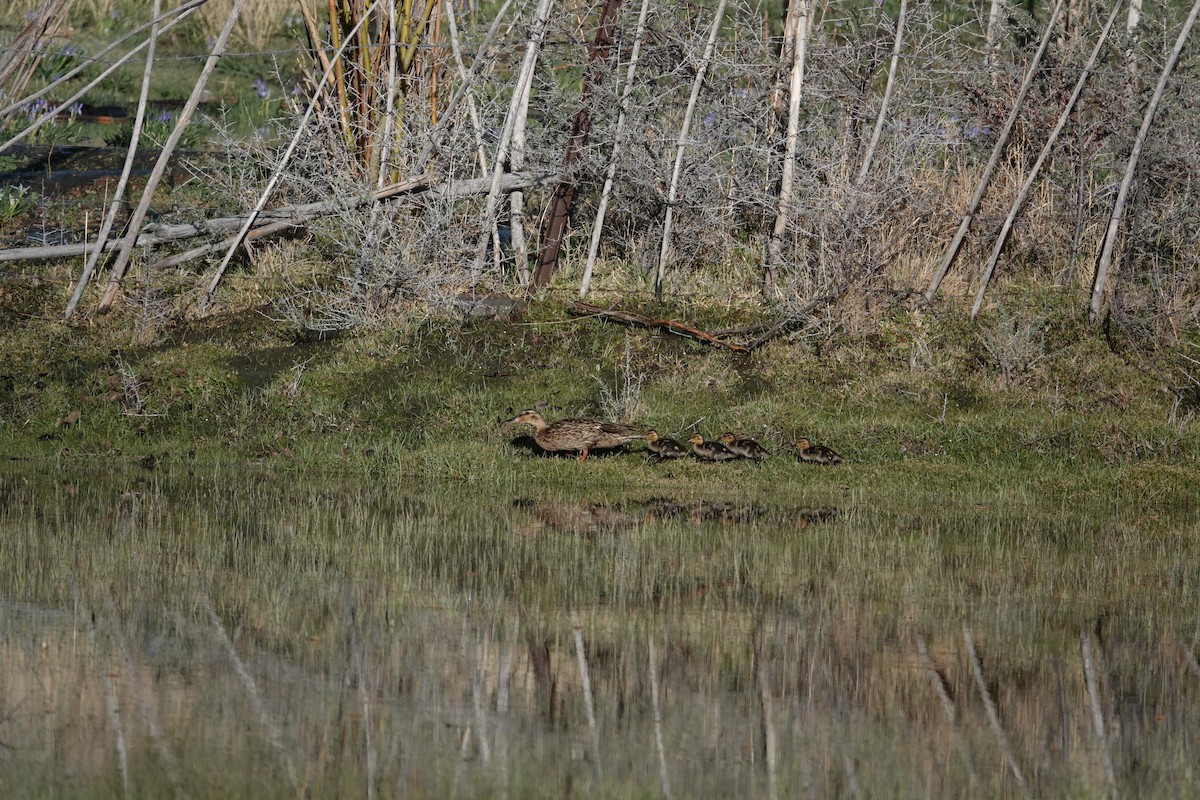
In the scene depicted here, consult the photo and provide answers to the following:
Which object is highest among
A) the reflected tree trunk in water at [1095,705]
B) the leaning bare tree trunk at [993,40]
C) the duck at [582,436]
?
the leaning bare tree trunk at [993,40]

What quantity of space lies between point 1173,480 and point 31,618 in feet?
23.3

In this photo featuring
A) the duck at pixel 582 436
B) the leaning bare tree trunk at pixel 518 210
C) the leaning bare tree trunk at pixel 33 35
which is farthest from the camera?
the leaning bare tree trunk at pixel 518 210

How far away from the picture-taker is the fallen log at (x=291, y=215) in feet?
44.7

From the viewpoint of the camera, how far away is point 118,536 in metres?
8.94

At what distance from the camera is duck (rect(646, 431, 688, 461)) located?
1120 cm

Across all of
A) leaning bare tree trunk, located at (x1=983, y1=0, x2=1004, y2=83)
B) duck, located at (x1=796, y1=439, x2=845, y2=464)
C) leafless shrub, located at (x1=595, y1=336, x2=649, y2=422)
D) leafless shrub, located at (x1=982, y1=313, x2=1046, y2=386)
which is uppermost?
leaning bare tree trunk, located at (x1=983, y1=0, x2=1004, y2=83)

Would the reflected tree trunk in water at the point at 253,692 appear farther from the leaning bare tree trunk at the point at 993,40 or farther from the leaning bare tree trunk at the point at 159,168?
the leaning bare tree trunk at the point at 993,40

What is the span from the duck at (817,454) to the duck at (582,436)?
3.51ft

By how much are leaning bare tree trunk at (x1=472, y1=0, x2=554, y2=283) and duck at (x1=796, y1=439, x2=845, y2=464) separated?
3500 mm

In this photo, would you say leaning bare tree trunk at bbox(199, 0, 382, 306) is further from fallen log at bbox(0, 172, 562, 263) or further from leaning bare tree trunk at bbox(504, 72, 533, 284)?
leaning bare tree trunk at bbox(504, 72, 533, 284)

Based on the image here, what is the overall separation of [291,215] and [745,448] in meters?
4.97

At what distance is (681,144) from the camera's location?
43.3 ft

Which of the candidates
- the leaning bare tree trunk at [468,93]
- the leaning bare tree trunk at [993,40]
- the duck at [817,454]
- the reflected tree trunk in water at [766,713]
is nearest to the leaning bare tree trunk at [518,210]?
the leaning bare tree trunk at [468,93]

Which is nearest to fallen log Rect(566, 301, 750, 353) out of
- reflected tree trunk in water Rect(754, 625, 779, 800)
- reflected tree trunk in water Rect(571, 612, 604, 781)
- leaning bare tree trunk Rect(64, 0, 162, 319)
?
leaning bare tree trunk Rect(64, 0, 162, 319)
